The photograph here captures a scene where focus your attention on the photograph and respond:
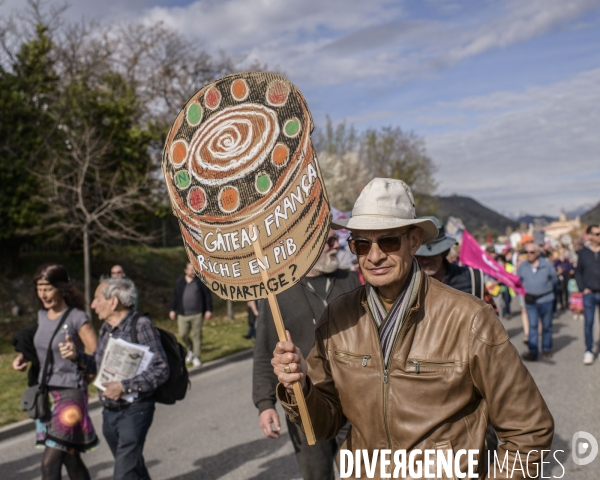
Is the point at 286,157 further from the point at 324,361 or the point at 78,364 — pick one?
the point at 78,364

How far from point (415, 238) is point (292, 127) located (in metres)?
0.65

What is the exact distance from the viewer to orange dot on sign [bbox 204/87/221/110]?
107 inches

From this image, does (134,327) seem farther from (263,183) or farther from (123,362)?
(263,183)

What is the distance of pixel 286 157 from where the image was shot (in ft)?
8.61

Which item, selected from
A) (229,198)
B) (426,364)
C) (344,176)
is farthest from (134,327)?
(344,176)

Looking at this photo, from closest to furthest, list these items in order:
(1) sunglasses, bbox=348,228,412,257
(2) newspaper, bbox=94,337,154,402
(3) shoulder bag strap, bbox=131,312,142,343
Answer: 1. (1) sunglasses, bbox=348,228,412,257
2. (2) newspaper, bbox=94,337,154,402
3. (3) shoulder bag strap, bbox=131,312,142,343

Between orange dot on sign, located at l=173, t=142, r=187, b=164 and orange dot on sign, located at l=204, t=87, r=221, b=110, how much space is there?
20cm

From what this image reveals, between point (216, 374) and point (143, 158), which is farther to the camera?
point (143, 158)

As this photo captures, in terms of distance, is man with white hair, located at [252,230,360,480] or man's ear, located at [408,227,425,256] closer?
man's ear, located at [408,227,425,256]

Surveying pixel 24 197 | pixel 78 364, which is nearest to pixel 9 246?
pixel 24 197

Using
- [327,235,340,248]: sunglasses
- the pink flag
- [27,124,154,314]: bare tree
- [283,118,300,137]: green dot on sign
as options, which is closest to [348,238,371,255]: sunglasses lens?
[283,118,300,137]: green dot on sign

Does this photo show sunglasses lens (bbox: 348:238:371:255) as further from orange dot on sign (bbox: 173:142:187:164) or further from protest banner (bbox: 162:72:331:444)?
orange dot on sign (bbox: 173:142:187:164)

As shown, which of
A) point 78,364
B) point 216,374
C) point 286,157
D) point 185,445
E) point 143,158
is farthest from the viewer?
point 143,158

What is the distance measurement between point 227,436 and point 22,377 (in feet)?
15.5
